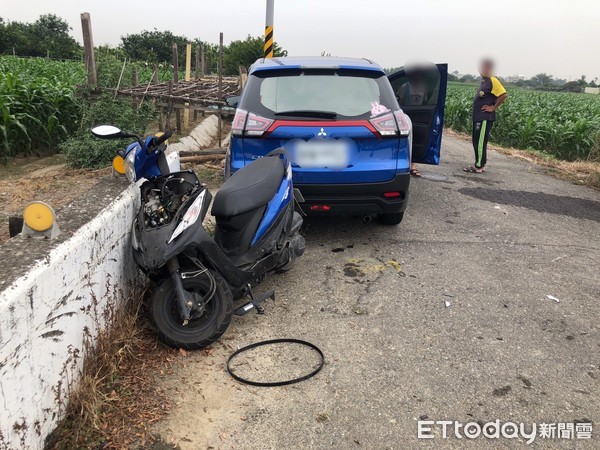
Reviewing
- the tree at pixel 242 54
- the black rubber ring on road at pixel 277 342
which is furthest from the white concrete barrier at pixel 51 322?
the tree at pixel 242 54

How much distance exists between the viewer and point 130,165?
3.39 m

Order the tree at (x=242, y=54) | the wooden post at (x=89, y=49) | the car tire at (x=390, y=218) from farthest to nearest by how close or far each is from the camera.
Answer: the tree at (x=242, y=54) < the wooden post at (x=89, y=49) < the car tire at (x=390, y=218)

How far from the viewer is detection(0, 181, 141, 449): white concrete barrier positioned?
1957 mm

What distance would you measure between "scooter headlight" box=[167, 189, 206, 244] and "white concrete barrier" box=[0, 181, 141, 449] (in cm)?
39

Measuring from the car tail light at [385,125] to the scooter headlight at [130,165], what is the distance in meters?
2.05

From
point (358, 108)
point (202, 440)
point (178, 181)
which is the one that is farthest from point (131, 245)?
point (358, 108)

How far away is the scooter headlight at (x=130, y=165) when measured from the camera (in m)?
3.38

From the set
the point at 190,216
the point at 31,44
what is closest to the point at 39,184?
the point at 190,216

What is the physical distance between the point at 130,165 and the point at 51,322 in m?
1.42

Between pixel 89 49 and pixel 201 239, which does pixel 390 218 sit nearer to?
pixel 201 239

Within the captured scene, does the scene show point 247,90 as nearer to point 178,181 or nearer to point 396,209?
point 178,181

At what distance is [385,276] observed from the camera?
4.22 meters

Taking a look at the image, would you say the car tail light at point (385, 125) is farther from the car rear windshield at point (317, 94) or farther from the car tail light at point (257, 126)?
the car tail light at point (257, 126)

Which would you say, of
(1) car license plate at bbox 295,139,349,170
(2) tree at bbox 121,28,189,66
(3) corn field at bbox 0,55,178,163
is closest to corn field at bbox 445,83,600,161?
(1) car license plate at bbox 295,139,349,170
